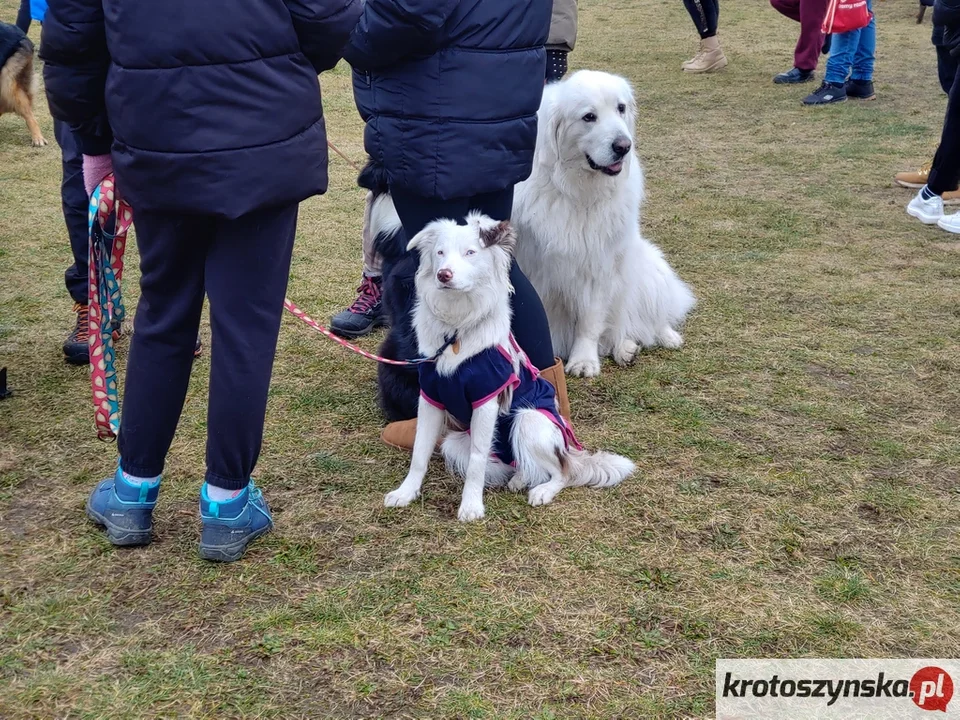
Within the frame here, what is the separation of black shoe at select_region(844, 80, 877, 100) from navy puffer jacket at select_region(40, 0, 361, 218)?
331 inches

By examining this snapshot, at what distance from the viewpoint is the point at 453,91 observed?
2.83 m

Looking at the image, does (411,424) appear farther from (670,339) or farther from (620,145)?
(670,339)

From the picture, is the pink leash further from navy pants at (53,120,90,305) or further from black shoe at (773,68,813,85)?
black shoe at (773,68,813,85)

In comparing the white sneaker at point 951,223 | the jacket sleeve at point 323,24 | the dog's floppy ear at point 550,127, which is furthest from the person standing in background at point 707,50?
the jacket sleeve at point 323,24

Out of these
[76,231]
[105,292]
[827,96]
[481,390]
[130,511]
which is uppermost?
[105,292]

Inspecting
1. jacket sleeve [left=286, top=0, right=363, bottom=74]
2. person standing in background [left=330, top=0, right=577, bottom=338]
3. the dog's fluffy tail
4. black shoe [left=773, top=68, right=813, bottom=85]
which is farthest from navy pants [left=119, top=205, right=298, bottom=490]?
black shoe [left=773, top=68, right=813, bottom=85]

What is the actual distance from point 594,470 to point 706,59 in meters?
9.14

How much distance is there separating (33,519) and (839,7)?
8.56m

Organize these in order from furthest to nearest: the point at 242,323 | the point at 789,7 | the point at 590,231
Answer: the point at 789,7 < the point at 590,231 < the point at 242,323

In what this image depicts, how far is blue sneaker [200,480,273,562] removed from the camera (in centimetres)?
257

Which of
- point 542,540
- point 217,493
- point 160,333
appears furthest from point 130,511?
point 542,540

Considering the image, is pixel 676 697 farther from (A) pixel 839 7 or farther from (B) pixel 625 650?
(A) pixel 839 7

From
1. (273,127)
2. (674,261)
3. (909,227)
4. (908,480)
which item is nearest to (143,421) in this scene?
(273,127)

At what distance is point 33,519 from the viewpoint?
283 centimetres
